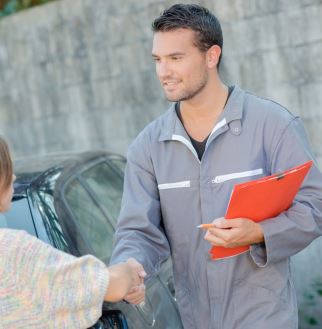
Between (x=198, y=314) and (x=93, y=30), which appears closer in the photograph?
(x=198, y=314)

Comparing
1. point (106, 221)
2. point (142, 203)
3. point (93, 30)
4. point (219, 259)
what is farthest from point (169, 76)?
point (93, 30)

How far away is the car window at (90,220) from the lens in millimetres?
3795

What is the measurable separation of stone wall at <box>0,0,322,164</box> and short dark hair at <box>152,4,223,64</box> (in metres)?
2.24

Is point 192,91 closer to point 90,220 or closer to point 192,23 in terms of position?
point 192,23

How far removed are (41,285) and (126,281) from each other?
1.10ft

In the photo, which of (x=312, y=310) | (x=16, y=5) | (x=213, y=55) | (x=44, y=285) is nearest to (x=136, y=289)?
(x=44, y=285)

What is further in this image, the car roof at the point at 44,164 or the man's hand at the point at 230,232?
the car roof at the point at 44,164

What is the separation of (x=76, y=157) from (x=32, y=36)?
326cm

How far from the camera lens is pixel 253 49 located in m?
5.62

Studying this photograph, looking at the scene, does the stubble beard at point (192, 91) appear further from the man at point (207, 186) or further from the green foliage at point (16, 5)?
the green foliage at point (16, 5)

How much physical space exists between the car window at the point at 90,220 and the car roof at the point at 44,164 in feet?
0.43

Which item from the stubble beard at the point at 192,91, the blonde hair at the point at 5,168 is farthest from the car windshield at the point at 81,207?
the blonde hair at the point at 5,168

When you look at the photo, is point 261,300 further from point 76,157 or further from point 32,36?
point 32,36

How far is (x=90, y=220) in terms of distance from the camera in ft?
13.0
